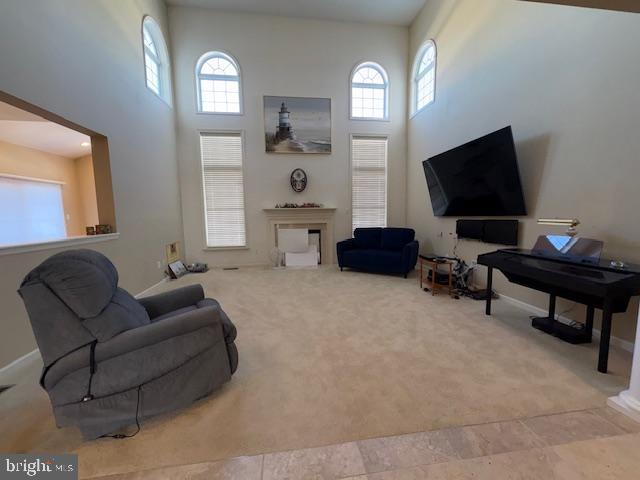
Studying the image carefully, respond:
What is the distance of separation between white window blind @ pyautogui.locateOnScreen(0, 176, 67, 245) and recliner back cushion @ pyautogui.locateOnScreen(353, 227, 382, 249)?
5.34 meters

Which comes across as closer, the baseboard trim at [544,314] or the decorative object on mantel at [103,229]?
the baseboard trim at [544,314]

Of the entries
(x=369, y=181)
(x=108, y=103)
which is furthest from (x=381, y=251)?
(x=108, y=103)

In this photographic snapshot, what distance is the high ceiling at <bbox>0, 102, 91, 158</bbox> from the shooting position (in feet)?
11.8

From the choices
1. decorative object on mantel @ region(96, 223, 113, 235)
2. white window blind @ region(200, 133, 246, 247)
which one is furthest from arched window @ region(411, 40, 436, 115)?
decorative object on mantel @ region(96, 223, 113, 235)

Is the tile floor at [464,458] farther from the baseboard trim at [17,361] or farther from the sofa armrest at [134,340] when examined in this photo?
the baseboard trim at [17,361]

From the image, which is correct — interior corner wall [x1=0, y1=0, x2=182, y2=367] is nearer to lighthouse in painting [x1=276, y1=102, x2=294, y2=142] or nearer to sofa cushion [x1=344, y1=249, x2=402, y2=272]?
lighthouse in painting [x1=276, y1=102, x2=294, y2=142]

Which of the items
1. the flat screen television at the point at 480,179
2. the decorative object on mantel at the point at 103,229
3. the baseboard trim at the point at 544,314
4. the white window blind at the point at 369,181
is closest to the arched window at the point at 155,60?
the decorative object on mantel at the point at 103,229

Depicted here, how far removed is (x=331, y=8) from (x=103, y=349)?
6.48 metres

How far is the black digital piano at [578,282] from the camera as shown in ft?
5.75

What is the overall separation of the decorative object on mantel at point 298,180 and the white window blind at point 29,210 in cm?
429

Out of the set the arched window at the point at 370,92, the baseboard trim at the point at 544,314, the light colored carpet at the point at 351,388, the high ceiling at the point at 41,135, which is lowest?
the light colored carpet at the point at 351,388

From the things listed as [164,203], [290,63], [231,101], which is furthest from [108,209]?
[290,63]

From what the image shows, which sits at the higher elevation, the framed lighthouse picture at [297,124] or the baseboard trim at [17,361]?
the framed lighthouse picture at [297,124]

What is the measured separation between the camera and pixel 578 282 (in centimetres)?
189
